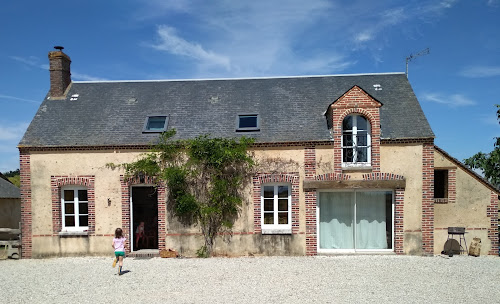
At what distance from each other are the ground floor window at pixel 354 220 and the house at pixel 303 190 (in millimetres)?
34

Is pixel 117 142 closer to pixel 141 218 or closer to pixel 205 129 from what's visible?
pixel 205 129

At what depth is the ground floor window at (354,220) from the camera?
36.3 ft

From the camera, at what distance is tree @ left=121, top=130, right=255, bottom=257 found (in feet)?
35.6

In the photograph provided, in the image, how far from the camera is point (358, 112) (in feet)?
36.0

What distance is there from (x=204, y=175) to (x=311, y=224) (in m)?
3.96

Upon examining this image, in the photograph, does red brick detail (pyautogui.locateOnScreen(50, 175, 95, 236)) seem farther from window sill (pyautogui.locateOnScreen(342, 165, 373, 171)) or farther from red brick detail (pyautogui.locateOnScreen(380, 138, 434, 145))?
red brick detail (pyautogui.locateOnScreen(380, 138, 434, 145))

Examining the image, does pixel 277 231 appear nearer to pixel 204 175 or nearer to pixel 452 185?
pixel 204 175

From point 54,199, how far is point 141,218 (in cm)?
371

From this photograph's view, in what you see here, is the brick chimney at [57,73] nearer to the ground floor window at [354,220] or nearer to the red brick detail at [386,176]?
the ground floor window at [354,220]

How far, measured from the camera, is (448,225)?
1127 cm

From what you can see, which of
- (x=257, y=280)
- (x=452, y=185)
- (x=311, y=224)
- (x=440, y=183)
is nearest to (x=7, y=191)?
(x=257, y=280)

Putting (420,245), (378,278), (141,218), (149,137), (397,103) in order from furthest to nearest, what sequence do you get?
(141,218)
(397,103)
(149,137)
(420,245)
(378,278)

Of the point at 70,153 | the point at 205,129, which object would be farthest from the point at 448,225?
the point at 70,153

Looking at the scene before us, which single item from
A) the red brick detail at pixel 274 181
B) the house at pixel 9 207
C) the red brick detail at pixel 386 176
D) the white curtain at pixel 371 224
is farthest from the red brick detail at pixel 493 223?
the house at pixel 9 207
